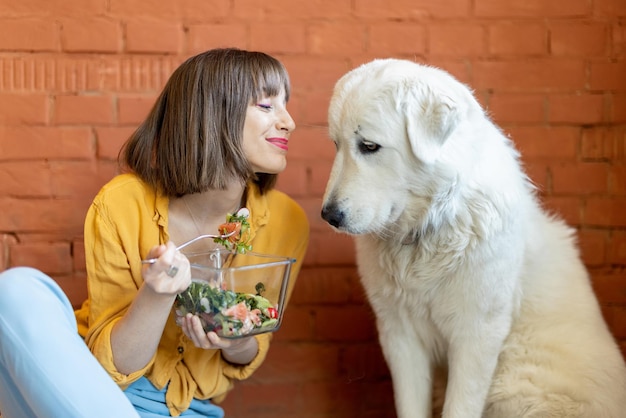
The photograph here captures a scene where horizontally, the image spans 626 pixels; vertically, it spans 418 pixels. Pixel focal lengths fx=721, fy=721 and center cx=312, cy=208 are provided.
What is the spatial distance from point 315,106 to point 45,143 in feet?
2.59

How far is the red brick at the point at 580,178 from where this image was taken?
7.19 ft

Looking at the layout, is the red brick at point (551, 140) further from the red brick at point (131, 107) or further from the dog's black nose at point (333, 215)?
the red brick at point (131, 107)

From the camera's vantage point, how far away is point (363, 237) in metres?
1.72

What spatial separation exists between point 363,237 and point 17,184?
3.44ft

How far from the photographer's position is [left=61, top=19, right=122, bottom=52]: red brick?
2.05 metres

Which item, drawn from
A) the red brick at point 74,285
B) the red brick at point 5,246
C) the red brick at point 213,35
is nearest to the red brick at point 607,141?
the red brick at point 213,35

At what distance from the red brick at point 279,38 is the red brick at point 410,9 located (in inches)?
7.3

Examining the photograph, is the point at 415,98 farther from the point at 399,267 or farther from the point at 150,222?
the point at 150,222

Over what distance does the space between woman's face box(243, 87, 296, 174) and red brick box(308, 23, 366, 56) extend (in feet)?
1.55

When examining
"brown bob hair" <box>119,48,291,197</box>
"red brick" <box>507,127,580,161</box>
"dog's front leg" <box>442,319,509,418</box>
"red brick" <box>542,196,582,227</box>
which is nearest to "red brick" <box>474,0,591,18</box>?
"red brick" <box>507,127,580,161</box>

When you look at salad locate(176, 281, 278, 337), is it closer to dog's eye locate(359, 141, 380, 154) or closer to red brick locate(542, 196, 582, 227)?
dog's eye locate(359, 141, 380, 154)

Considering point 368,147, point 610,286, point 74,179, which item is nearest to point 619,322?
point 610,286

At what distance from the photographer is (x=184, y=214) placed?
1.77 m

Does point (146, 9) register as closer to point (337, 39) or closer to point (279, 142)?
point (337, 39)
